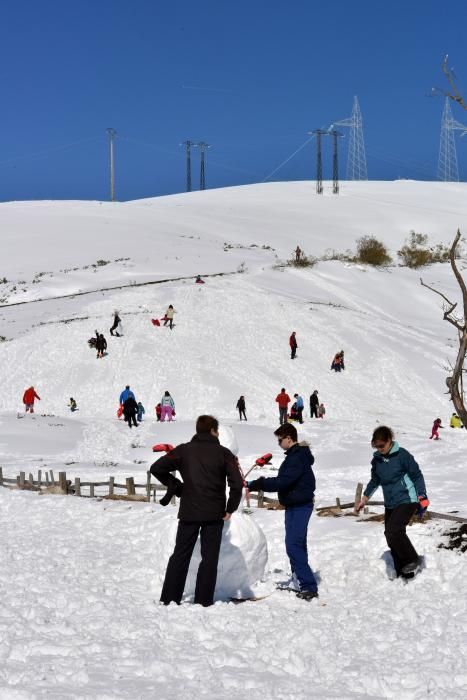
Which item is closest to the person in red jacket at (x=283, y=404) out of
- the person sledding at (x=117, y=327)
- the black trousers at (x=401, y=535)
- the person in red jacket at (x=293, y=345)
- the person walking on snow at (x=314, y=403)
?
the person walking on snow at (x=314, y=403)

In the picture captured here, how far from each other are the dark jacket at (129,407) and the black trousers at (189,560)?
20889 mm

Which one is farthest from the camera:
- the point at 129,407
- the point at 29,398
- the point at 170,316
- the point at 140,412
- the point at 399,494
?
the point at 170,316

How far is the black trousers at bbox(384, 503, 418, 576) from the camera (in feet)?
27.3

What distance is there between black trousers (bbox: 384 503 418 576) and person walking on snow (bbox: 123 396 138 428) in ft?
68.1

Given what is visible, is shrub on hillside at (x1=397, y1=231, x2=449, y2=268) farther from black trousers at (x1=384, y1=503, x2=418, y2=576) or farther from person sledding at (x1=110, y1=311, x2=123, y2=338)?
black trousers at (x1=384, y1=503, x2=418, y2=576)

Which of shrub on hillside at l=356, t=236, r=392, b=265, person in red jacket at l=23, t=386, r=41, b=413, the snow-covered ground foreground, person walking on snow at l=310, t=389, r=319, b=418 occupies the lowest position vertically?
person walking on snow at l=310, t=389, r=319, b=418

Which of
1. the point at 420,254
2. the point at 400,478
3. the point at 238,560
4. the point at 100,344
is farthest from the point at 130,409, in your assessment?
the point at 420,254

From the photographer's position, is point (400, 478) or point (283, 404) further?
point (283, 404)

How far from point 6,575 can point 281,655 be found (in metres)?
3.49

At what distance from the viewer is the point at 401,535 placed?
27.3ft

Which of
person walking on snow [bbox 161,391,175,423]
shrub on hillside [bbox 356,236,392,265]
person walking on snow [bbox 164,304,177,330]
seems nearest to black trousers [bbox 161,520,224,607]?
person walking on snow [bbox 161,391,175,423]

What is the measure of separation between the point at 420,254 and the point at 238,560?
66.6m

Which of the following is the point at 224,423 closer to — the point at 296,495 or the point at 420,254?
the point at 296,495

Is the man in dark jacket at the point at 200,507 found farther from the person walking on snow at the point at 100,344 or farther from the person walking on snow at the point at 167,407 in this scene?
the person walking on snow at the point at 100,344
